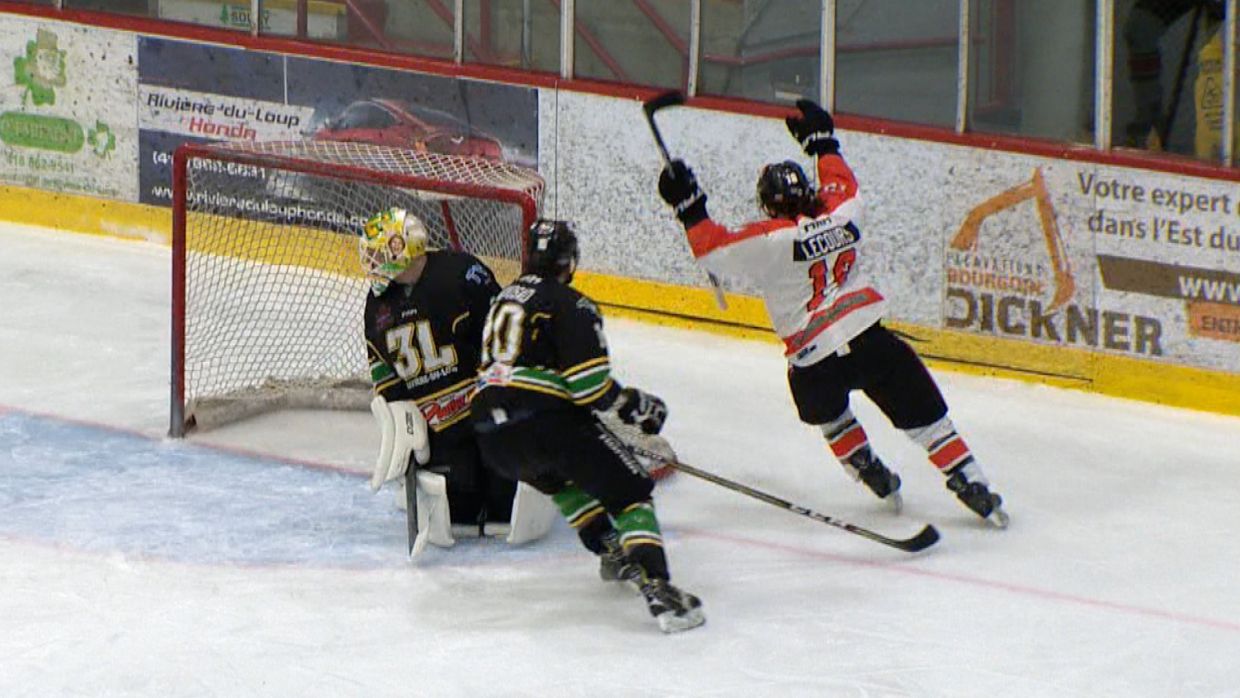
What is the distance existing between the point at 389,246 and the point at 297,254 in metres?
2.06

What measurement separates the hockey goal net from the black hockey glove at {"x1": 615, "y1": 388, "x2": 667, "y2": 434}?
1.18 meters

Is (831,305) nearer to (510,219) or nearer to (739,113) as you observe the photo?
(510,219)

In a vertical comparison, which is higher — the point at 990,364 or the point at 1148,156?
the point at 1148,156

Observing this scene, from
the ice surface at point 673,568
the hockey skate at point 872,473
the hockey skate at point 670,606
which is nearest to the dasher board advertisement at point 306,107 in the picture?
the ice surface at point 673,568

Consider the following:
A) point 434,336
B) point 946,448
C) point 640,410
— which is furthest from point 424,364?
point 946,448

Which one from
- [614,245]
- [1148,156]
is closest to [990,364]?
[1148,156]

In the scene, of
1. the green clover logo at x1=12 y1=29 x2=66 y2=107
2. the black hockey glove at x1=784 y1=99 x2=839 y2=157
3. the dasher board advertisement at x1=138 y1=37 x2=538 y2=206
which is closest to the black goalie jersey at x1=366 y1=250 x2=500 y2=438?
the black hockey glove at x1=784 y1=99 x2=839 y2=157

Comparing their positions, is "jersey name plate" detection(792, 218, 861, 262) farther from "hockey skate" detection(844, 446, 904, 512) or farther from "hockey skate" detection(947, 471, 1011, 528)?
"hockey skate" detection(947, 471, 1011, 528)

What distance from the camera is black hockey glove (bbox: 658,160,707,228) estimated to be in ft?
18.6

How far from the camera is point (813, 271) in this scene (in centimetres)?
594

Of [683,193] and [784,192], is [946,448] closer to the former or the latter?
[784,192]

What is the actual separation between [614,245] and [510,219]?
1546 mm

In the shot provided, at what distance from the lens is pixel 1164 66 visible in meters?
7.13

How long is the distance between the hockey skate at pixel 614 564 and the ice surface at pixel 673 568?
6 centimetres
